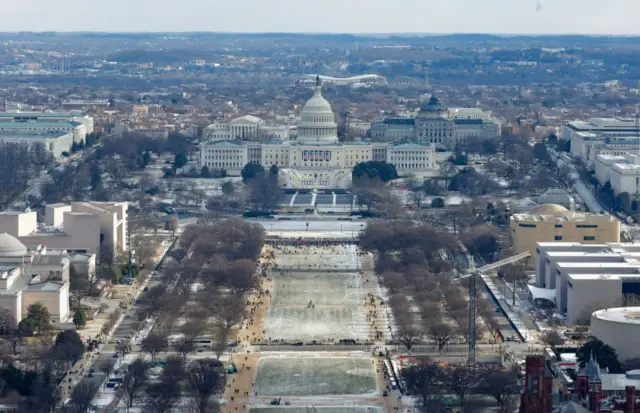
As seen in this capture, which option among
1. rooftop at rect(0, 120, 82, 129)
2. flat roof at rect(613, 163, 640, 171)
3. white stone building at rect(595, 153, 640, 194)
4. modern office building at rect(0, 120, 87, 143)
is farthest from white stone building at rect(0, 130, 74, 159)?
flat roof at rect(613, 163, 640, 171)

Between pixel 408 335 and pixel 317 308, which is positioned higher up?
pixel 408 335

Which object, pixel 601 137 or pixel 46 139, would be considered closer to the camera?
pixel 46 139

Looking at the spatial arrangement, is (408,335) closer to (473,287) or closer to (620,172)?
(473,287)

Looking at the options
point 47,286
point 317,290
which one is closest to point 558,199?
point 317,290

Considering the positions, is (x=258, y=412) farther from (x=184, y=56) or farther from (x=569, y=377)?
(x=184, y=56)

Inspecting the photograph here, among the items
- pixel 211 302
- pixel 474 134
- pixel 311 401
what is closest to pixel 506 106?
pixel 474 134

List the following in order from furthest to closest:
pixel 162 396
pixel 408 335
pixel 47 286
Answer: pixel 47 286, pixel 408 335, pixel 162 396

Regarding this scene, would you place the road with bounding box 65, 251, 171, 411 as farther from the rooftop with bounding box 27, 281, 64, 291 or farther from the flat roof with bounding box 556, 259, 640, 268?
the flat roof with bounding box 556, 259, 640, 268
